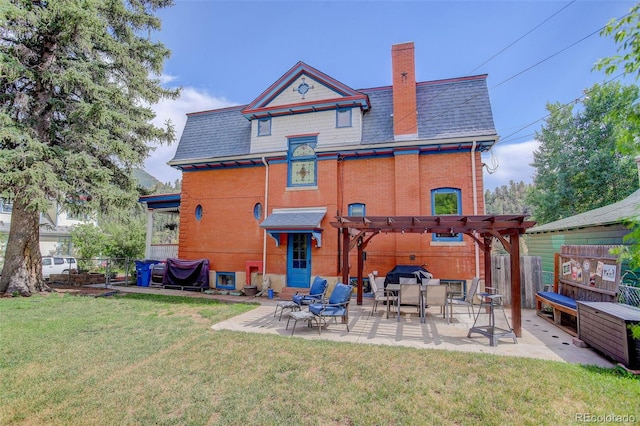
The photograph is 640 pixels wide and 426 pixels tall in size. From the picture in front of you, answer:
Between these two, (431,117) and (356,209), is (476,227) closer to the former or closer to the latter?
(356,209)

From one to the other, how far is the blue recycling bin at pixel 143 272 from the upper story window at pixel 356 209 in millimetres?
10323

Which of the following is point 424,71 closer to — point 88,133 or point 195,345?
point 195,345

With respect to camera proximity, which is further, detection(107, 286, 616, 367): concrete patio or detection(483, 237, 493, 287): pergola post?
detection(483, 237, 493, 287): pergola post

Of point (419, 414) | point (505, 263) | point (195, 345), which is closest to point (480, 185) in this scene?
point (505, 263)

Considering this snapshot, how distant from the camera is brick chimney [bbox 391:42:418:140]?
11852mm

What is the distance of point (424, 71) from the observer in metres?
12.6

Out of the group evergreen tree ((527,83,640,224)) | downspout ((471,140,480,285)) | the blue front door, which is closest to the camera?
downspout ((471,140,480,285))

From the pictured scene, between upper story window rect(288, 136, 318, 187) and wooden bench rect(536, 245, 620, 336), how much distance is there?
8989 mm

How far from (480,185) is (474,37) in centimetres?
487

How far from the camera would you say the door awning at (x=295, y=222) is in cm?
1165

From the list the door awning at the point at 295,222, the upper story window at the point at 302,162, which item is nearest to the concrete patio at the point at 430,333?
the door awning at the point at 295,222

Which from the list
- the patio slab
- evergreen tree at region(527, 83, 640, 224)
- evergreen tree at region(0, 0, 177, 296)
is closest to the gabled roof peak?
evergreen tree at region(0, 0, 177, 296)

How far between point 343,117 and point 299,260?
20.8 ft

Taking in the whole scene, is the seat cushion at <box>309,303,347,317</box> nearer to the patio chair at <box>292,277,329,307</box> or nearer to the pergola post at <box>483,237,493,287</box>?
the patio chair at <box>292,277,329,307</box>
